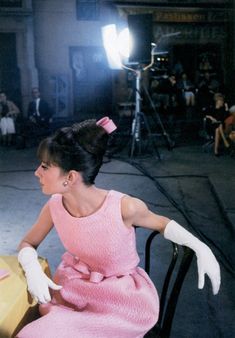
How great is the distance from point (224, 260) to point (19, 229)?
2566 millimetres

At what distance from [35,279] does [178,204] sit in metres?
4.62

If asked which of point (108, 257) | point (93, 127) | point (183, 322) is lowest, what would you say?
point (183, 322)

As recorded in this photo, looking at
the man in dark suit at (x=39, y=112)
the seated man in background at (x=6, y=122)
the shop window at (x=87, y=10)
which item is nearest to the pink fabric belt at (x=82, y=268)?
the seated man in background at (x=6, y=122)

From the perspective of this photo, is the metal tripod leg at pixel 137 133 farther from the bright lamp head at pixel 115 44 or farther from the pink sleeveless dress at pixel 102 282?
the pink sleeveless dress at pixel 102 282

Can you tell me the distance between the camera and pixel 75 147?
6.22 ft

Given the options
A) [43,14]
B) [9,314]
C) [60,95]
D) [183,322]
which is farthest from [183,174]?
[43,14]

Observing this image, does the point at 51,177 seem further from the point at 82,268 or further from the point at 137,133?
the point at 137,133

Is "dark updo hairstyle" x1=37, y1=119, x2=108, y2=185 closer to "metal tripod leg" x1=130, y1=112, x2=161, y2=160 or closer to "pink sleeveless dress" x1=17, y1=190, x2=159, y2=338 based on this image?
"pink sleeveless dress" x1=17, y1=190, x2=159, y2=338

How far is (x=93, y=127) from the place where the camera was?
195 cm

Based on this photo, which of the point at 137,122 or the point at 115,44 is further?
the point at 137,122

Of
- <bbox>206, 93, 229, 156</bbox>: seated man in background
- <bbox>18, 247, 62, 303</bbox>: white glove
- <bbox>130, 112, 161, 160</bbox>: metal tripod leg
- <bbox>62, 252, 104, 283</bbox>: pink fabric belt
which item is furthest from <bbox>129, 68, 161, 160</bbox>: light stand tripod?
<bbox>18, 247, 62, 303</bbox>: white glove

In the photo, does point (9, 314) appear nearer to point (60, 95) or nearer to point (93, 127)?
point (93, 127)

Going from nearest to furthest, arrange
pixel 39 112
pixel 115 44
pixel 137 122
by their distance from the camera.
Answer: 1. pixel 115 44
2. pixel 137 122
3. pixel 39 112

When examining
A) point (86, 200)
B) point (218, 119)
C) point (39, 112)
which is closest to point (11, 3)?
point (39, 112)
